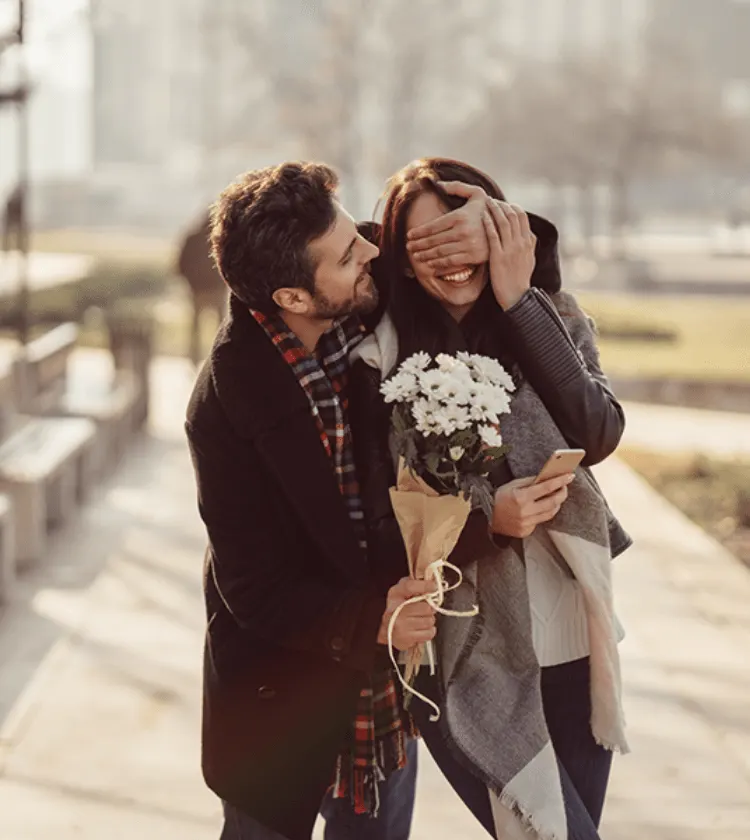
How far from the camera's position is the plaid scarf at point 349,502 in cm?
249

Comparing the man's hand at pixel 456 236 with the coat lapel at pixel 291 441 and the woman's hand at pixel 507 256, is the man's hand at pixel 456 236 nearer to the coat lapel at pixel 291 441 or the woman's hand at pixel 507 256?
the woman's hand at pixel 507 256

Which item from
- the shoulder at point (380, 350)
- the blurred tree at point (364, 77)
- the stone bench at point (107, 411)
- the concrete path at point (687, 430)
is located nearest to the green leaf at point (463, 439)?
the shoulder at point (380, 350)

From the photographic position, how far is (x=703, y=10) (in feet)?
312

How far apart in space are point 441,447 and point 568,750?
667 millimetres

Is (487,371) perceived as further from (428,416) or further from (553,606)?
(553,606)

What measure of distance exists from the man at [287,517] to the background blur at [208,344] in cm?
155

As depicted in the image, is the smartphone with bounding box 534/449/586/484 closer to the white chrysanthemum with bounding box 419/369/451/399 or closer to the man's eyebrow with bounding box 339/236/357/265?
the white chrysanthemum with bounding box 419/369/451/399

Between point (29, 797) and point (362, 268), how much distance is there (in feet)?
8.13

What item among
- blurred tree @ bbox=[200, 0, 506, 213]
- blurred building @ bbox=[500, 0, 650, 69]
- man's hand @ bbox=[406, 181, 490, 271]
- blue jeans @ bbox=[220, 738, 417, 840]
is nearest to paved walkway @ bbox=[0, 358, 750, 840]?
blue jeans @ bbox=[220, 738, 417, 840]

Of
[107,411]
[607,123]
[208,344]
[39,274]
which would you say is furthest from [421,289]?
[607,123]

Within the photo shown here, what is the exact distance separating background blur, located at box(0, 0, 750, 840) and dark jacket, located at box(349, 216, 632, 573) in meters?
1.91

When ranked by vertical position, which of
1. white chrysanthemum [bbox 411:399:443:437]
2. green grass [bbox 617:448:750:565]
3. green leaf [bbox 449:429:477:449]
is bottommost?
green grass [bbox 617:448:750:565]

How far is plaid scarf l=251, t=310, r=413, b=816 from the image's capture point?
8.18ft

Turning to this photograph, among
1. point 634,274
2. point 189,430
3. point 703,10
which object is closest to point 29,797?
point 189,430
